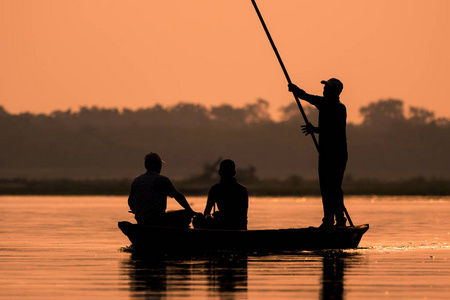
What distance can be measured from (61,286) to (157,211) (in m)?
5.14

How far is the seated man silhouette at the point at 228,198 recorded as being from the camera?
20062 millimetres

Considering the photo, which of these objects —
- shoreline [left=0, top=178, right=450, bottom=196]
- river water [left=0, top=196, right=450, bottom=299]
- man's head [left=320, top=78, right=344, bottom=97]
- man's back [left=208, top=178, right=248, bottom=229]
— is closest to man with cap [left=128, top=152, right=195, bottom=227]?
man's back [left=208, top=178, right=248, bottom=229]

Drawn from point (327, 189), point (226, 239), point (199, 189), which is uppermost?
point (199, 189)

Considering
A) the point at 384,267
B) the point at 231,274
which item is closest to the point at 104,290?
the point at 231,274

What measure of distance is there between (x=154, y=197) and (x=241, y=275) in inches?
154

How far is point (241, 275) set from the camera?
1630 centimetres

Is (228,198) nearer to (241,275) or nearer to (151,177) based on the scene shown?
(151,177)

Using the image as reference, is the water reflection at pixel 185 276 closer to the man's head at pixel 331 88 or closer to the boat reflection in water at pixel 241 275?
the boat reflection in water at pixel 241 275

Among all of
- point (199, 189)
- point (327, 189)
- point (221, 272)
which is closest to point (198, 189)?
point (199, 189)

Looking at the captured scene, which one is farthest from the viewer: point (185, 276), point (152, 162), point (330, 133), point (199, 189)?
point (199, 189)

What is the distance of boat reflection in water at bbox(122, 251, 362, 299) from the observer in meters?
14.2

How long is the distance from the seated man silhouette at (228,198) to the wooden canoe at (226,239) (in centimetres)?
47

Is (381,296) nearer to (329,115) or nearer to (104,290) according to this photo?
(104,290)

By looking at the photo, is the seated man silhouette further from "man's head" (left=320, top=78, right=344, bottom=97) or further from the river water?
"man's head" (left=320, top=78, right=344, bottom=97)
